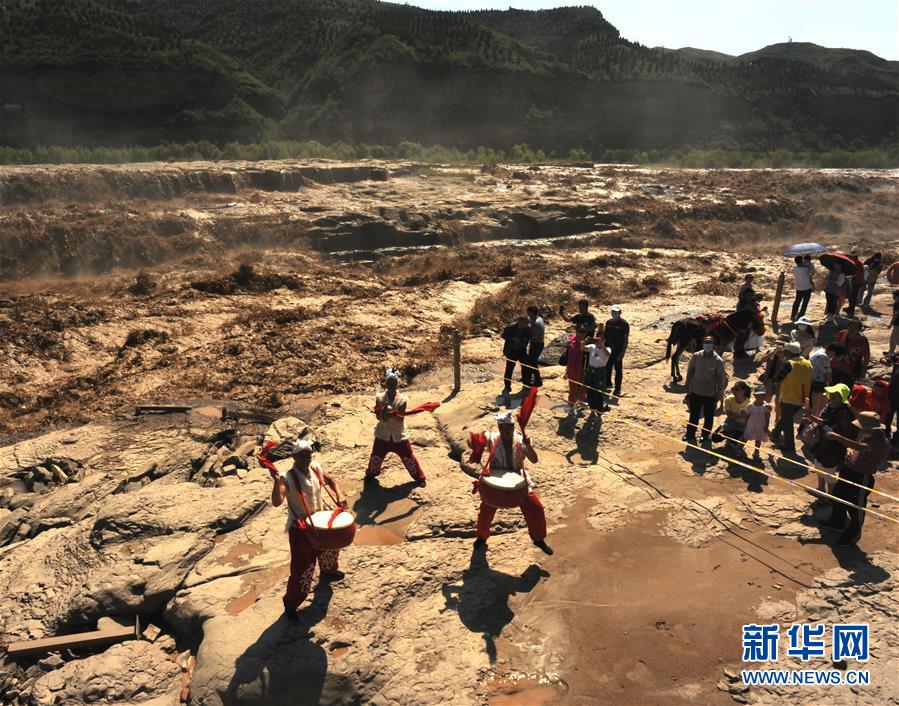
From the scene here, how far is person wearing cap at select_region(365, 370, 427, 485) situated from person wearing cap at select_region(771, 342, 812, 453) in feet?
15.4

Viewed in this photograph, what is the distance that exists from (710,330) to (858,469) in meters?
5.41

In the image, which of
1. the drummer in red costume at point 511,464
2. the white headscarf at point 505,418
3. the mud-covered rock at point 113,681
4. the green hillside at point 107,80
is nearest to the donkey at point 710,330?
the drummer in red costume at point 511,464

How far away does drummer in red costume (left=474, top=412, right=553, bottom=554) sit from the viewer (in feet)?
19.9

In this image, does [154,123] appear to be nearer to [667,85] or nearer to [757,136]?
[667,85]

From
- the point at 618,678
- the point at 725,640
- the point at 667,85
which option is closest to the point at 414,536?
the point at 618,678

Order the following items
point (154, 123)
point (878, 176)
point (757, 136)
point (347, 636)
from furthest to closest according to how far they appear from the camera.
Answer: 1. point (757, 136)
2. point (154, 123)
3. point (878, 176)
4. point (347, 636)

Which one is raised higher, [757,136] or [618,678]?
[757,136]

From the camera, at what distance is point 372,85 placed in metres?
54.6

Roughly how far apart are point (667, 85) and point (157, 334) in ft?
213

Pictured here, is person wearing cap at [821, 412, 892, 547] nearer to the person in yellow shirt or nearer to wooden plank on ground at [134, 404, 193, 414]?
the person in yellow shirt

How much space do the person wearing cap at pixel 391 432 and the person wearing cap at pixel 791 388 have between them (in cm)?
470

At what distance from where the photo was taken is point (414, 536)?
22.4 feet

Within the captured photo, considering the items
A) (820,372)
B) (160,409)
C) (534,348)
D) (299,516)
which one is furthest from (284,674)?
(820,372)

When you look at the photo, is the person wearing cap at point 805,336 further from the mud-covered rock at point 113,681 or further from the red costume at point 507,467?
the mud-covered rock at point 113,681
